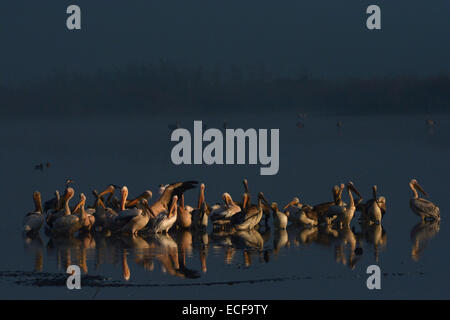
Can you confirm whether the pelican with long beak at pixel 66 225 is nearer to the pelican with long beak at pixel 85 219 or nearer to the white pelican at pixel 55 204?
the pelican with long beak at pixel 85 219

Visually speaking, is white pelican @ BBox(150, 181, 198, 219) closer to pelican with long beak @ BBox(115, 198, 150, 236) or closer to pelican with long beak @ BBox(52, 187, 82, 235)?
pelican with long beak @ BBox(115, 198, 150, 236)

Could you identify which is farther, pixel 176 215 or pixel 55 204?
pixel 55 204

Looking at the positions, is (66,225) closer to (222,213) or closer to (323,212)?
(222,213)

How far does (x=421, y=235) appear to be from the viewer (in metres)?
19.4

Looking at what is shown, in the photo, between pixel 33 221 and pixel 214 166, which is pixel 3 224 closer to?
pixel 33 221

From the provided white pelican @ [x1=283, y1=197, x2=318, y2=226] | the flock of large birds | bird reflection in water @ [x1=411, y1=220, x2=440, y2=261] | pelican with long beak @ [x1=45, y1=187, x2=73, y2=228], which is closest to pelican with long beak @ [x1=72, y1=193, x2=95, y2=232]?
the flock of large birds

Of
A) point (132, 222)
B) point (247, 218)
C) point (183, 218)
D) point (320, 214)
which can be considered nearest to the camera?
point (132, 222)

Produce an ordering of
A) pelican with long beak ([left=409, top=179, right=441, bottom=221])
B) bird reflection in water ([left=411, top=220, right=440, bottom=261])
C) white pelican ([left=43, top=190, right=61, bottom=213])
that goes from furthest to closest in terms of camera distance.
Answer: white pelican ([left=43, top=190, right=61, bottom=213])
pelican with long beak ([left=409, top=179, right=441, bottom=221])
bird reflection in water ([left=411, top=220, right=440, bottom=261])

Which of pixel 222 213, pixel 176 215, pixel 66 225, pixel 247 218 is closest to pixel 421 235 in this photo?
pixel 247 218

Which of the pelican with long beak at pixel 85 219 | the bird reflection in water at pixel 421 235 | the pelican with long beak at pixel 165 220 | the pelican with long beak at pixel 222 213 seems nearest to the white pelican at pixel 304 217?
the pelican with long beak at pixel 222 213

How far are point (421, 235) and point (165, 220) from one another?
4447mm

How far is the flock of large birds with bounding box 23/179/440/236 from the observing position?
19.2 metres

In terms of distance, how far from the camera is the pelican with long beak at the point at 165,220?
62.8 ft

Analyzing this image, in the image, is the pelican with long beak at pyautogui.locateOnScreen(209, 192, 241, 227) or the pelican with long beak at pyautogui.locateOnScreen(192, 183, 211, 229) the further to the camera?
the pelican with long beak at pyautogui.locateOnScreen(209, 192, 241, 227)
